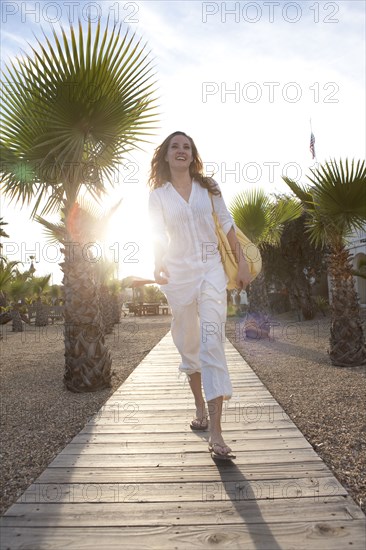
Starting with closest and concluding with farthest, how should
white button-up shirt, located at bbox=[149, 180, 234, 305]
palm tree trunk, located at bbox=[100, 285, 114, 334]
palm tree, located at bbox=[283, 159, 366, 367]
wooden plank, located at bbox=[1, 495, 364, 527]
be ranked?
wooden plank, located at bbox=[1, 495, 364, 527]
white button-up shirt, located at bbox=[149, 180, 234, 305]
palm tree, located at bbox=[283, 159, 366, 367]
palm tree trunk, located at bbox=[100, 285, 114, 334]

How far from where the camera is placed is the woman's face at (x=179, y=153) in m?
3.19

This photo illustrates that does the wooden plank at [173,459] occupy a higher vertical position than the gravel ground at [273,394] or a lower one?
higher

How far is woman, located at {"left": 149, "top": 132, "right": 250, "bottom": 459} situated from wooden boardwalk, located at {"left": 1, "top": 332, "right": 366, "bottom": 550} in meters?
0.35

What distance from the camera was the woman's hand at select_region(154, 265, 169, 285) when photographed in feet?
10.1

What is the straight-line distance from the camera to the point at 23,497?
233 centimetres

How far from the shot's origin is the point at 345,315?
723 cm

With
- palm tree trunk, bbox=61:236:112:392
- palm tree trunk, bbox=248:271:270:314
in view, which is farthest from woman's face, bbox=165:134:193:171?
palm tree trunk, bbox=248:271:270:314

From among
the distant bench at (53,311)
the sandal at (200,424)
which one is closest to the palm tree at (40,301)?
the distant bench at (53,311)

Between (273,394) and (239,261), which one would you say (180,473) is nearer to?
(239,261)

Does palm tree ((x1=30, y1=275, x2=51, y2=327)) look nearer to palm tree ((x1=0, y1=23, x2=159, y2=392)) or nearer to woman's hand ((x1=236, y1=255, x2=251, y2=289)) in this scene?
palm tree ((x1=0, y1=23, x2=159, y2=392))

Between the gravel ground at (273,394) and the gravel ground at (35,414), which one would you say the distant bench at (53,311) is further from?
the gravel ground at (35,414)

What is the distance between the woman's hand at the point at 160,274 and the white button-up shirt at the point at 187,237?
3 cm

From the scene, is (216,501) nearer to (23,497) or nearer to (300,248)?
(23,497)

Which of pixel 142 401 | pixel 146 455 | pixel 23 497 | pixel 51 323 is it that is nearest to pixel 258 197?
pixel 142 401
